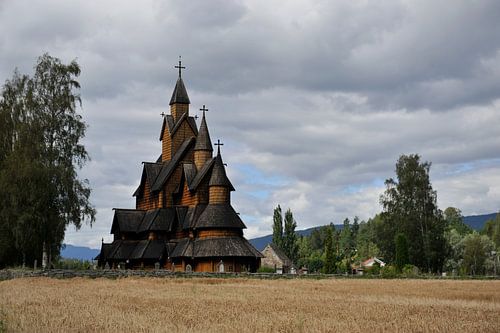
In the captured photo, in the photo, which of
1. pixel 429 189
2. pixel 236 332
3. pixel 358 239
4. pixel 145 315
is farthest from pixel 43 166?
pixel 358 239

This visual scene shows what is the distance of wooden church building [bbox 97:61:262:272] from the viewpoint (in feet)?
199

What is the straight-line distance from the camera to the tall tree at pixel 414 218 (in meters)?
75.4

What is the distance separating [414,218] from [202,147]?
26616 millimetres

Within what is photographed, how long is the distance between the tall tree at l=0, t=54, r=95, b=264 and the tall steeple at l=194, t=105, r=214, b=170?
18.2 meters

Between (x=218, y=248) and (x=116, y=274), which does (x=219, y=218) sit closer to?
(x=218, y=248)

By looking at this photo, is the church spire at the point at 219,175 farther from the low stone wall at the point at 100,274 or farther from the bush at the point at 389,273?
the bush at the point at 389,273

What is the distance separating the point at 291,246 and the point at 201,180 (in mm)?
37897

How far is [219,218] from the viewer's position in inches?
2416

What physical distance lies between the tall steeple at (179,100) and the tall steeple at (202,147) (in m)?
7.54

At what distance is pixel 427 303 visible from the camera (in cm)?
2417

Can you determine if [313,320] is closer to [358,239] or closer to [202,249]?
[202,249]

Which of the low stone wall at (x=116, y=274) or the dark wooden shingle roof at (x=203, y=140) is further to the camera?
the dark wooden shingle roof at (x=203, y=140)

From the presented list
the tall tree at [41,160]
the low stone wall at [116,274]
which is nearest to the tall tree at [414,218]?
the low stone wall at [116,274]

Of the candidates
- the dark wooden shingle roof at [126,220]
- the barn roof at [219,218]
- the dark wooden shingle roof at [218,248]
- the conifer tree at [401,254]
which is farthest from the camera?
the dark wooden shingle roof at [126,220]
